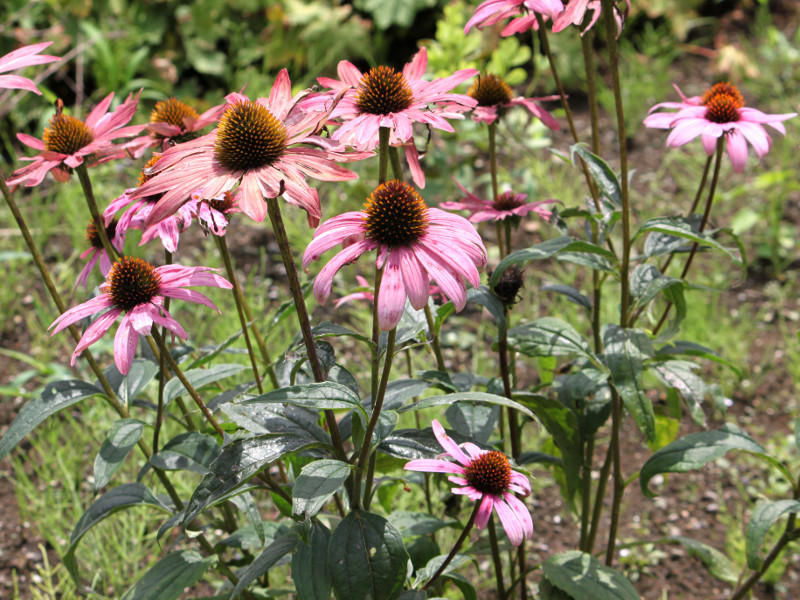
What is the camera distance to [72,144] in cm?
136

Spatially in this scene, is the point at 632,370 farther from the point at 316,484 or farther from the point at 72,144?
the point at 72,144

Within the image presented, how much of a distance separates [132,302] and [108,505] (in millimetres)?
409

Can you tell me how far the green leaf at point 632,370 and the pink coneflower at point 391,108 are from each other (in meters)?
0.46

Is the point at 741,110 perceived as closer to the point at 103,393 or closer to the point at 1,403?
the point at 103,393

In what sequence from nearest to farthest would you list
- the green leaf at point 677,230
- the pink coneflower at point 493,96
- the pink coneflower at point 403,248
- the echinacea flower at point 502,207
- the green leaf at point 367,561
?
the pink coneflower at point 403,248, the green leaf at point 367,561, the green leaf at point 677,230, the echinacea flower at point 502,207, the pink coneflower at point 493,96

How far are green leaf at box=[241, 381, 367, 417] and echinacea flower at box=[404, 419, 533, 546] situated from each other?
173 millimetres

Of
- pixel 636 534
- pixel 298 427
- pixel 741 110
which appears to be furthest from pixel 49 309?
pixel 741 110

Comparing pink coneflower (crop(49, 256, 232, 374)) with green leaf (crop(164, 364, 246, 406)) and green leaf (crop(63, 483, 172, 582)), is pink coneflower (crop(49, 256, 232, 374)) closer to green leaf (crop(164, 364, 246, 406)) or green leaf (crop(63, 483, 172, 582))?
green leaf (crop(164, 364, 246, 406))

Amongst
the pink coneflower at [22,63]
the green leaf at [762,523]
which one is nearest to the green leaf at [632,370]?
the green leaf at [762,523]

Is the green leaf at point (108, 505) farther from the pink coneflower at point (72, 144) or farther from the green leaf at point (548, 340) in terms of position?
the green leaf at point (548, 340)

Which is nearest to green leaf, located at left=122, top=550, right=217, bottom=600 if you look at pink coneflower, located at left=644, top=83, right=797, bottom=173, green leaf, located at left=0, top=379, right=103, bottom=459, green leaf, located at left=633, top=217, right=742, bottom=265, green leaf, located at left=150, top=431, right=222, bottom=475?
green leaf, located at left=150, top=431, right=222, bottom=475

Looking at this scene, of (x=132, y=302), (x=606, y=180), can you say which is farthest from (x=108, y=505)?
(x=606, y=180)

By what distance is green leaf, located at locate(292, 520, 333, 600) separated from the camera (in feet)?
3.73

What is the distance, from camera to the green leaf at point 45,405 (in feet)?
4.01
